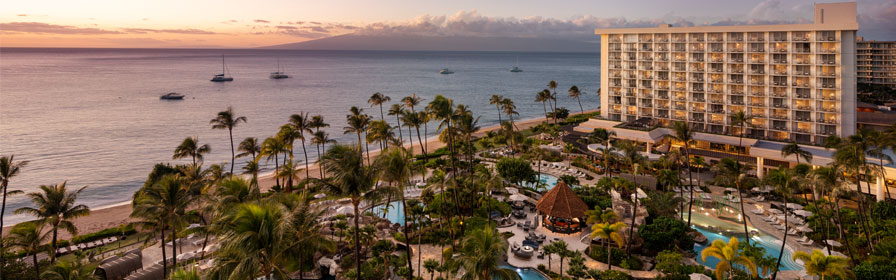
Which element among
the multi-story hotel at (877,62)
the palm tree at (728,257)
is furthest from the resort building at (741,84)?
the multi-story hotel at (877,62)

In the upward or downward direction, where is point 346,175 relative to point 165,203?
upward

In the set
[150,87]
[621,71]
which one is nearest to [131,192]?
[621,71]

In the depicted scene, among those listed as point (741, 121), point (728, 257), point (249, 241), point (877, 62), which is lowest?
point (728, 257)

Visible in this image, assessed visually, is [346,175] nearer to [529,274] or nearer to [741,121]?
[529,274]

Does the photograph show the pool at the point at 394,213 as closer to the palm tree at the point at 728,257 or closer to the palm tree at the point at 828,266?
the palm tree at the point at 728,257

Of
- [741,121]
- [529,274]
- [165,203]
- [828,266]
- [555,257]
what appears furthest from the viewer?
[741,121]

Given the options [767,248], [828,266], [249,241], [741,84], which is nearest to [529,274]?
[828,266]

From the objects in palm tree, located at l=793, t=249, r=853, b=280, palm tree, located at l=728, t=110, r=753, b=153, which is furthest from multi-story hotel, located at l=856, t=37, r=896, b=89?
palm tree, located at l=793, t=249, r=853, b=280
